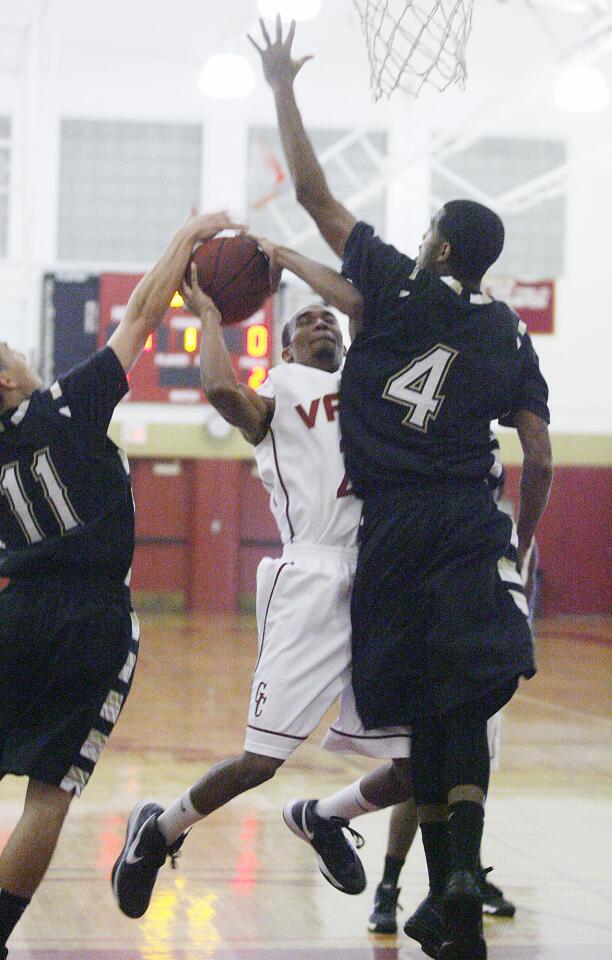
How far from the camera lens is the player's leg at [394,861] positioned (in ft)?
13.7

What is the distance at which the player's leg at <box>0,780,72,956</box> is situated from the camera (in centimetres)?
334

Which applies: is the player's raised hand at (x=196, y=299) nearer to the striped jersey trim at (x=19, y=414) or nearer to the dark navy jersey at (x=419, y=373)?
the dark navy jersey at (x=419, y=373)

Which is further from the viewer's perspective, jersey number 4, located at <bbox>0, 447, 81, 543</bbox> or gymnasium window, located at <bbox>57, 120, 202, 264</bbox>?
gymnasium window, located at <bbox>57, 120, 202, 264</bbox>

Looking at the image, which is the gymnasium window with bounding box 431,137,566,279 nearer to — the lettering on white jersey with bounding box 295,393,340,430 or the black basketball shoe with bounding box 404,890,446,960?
the lettering on white jersey with bounding box 295,393,340,430

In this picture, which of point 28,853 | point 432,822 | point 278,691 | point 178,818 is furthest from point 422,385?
point 28,853

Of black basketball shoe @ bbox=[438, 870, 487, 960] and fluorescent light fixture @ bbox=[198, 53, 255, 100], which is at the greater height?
fluorescent light fixture @ bbox=[198, 53, 255, 100]

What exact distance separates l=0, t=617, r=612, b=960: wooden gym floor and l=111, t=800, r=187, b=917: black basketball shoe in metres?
0.16

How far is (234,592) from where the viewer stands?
1750 cm

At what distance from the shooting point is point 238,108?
17.4 meters

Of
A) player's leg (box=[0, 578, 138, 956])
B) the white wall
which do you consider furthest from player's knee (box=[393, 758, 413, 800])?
the white wall

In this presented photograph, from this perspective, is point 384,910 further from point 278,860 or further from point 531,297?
point 531,297

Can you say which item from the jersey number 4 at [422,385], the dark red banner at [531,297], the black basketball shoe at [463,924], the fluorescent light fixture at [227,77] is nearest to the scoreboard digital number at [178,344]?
the fluorescent light fixture at [227,77]

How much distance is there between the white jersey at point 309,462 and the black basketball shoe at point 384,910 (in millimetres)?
1176

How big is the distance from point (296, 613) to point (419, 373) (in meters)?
0.72
